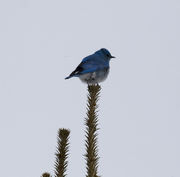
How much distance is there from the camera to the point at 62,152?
11.3 feet

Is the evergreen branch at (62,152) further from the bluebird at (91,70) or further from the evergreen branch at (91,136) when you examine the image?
the bluebird at (91,70)

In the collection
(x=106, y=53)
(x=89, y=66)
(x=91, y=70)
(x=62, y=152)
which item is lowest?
(x=62, y=152)

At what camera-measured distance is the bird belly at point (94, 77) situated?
8.47 meters

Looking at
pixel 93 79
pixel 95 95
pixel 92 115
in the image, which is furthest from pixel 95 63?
pixel 92 115

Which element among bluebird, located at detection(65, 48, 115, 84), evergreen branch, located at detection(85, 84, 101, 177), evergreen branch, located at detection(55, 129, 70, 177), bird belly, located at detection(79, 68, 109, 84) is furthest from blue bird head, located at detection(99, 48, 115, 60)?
evergreen branch, located at detection(55, 129, 70, 177)

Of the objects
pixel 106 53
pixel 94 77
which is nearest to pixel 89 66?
pixel 94 77

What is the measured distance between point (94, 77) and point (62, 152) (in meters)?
5.38

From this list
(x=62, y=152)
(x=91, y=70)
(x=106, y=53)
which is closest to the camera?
(x=62, y=152)

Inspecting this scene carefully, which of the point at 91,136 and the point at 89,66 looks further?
the point at 89,66

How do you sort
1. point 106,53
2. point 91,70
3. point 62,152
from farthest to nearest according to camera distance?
point 106,53 < point 91,70 < point 62,152

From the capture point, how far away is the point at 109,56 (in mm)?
11242

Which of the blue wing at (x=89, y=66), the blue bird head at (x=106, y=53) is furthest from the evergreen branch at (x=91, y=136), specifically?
the blue bird head at (x=106, y=53)

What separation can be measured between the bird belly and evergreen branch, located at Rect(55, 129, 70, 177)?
15.8 feet

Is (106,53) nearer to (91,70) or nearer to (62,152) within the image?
(91,70)
